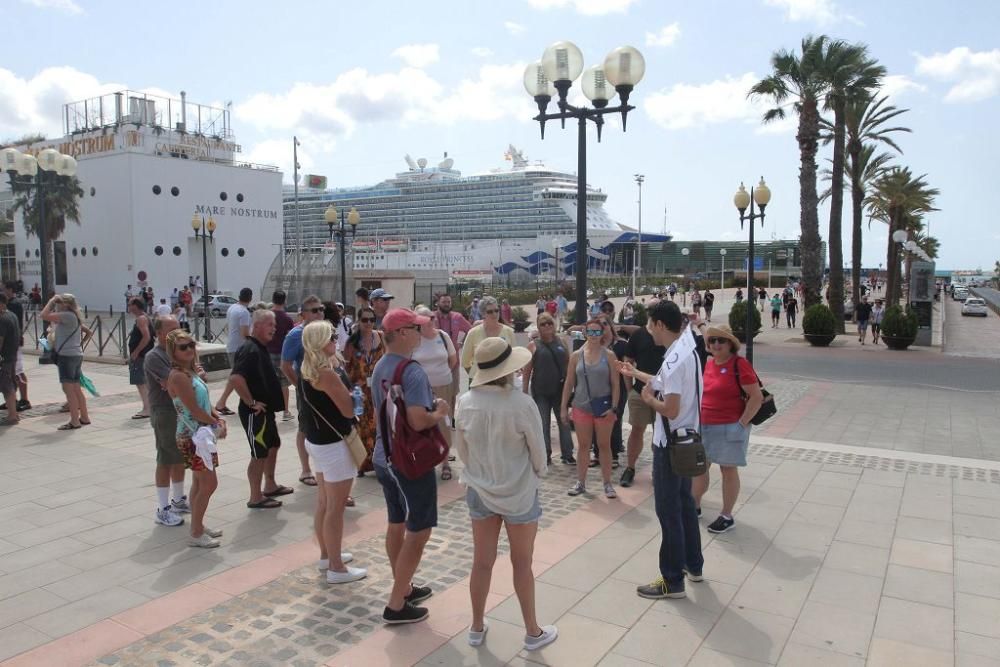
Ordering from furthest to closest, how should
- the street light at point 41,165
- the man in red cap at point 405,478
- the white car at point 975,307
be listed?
the white car at point 975,307 < the street light at point 41,165 < the man in red cap at point 405,478

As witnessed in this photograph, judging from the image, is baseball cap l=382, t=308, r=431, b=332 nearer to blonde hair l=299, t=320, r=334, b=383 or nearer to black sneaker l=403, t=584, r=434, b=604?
blonde hair l=299, t=320, r=334, b=383

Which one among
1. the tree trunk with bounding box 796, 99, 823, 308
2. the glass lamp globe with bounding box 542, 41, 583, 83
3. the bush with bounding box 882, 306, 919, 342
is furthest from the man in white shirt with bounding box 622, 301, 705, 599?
the tree trunk with bounding box 796, 99, 823, 308

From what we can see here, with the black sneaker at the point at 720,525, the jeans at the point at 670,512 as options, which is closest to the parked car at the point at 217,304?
the black sneaker at the point at 720,525

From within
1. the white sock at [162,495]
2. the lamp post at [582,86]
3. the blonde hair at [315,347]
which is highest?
the lamp post at [582,86]

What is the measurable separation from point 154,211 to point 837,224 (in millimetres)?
30687

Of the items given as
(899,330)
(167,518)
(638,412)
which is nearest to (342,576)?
(167,518)

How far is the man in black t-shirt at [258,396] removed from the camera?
16.8 ft

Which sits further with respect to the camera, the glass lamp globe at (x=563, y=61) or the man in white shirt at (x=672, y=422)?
the glass lamp globe at (x=563, y=61)

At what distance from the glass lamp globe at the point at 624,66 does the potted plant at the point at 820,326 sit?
14100mm

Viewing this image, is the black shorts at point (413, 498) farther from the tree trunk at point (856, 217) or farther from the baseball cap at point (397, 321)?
the tree trunk at point (856, 217)

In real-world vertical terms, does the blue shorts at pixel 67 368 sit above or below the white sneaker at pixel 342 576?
above

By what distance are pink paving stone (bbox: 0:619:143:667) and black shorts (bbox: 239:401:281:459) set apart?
65.6 inches

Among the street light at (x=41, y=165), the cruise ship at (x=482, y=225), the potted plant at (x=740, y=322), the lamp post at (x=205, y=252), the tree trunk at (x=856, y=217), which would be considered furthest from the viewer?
the cruise ship at (x=482, y=225)

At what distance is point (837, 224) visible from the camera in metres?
24.5
